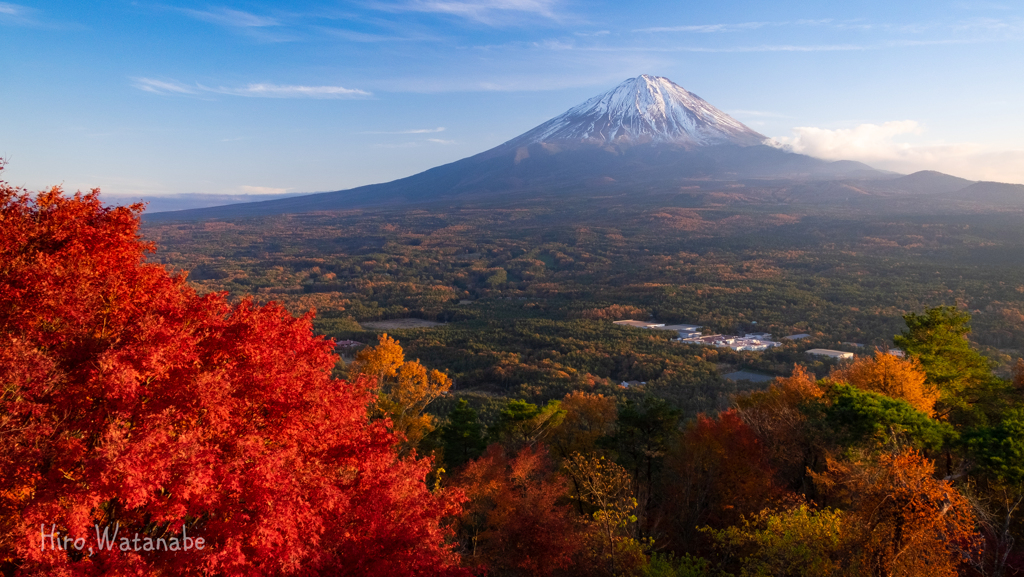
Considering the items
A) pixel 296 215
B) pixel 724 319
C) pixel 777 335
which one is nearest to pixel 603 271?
pixel 724 319

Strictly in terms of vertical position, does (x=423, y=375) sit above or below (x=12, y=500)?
below

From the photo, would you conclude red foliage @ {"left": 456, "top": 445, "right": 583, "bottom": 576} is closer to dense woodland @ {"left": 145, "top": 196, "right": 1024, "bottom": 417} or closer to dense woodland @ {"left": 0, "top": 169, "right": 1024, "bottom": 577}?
dense woodland @ {"left": 0, "top": 169, "right": 1024, "bottom": 577}

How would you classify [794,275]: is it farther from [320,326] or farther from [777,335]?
[320,326]

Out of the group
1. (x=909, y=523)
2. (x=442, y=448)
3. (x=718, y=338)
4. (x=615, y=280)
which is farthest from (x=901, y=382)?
(x=615, y=280)

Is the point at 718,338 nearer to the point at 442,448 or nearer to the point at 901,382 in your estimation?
the point at 901,382

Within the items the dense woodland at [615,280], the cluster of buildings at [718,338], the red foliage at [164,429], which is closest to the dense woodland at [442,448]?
the red foliage at [164,429]

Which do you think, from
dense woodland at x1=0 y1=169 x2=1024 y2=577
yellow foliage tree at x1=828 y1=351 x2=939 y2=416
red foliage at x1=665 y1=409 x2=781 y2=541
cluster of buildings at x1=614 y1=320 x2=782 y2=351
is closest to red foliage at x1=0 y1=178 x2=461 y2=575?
dense woodland at x1=0 y1=169 x2=1024 y2=577
